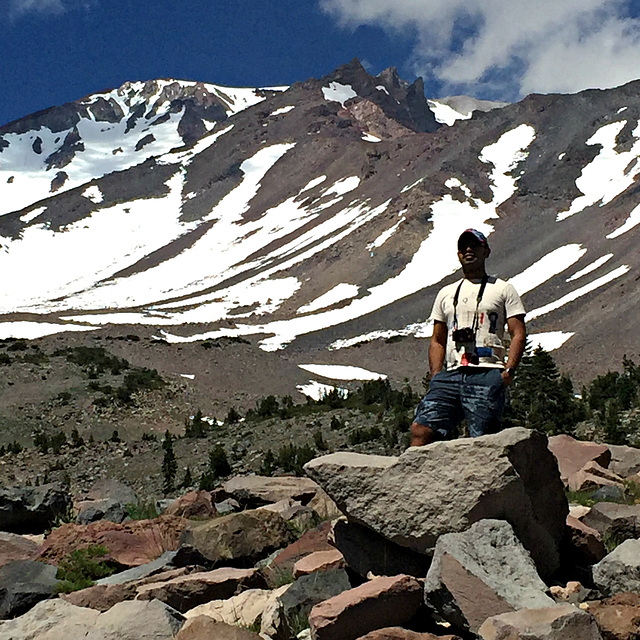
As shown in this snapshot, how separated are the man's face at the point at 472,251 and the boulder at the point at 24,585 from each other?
166 inches

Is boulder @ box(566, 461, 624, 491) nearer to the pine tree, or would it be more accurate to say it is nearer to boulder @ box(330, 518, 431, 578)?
boulder @ box(330, 518, 431, 578)

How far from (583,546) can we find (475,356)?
5.41ft

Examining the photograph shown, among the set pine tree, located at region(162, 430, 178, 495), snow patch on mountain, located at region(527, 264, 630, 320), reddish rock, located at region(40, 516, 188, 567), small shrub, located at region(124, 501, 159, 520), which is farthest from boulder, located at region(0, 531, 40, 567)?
snow patch on mountain, located at region(527, 264, 630, 320)

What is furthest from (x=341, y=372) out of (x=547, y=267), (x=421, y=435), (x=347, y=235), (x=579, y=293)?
(x=347, y=235)

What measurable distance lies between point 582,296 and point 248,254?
2553 inches

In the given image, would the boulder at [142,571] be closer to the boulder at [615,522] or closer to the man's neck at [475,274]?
the man's neck at [475,274]

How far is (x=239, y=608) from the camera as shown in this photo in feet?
15.6

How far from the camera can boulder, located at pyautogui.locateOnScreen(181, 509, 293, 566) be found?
19.7 ft

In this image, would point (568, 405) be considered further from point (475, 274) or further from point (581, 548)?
point (581, 548)

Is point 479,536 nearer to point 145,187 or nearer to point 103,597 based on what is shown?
point 103,597

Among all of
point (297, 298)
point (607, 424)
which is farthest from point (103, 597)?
point (297, 298)

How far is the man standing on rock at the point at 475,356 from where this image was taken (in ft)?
18.8

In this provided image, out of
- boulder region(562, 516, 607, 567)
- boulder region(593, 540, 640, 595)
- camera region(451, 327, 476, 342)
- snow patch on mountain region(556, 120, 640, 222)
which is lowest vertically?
boulder region(562, 516, 607, 567)

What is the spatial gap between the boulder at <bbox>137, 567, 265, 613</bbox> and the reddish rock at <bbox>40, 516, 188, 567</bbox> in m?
1.41
